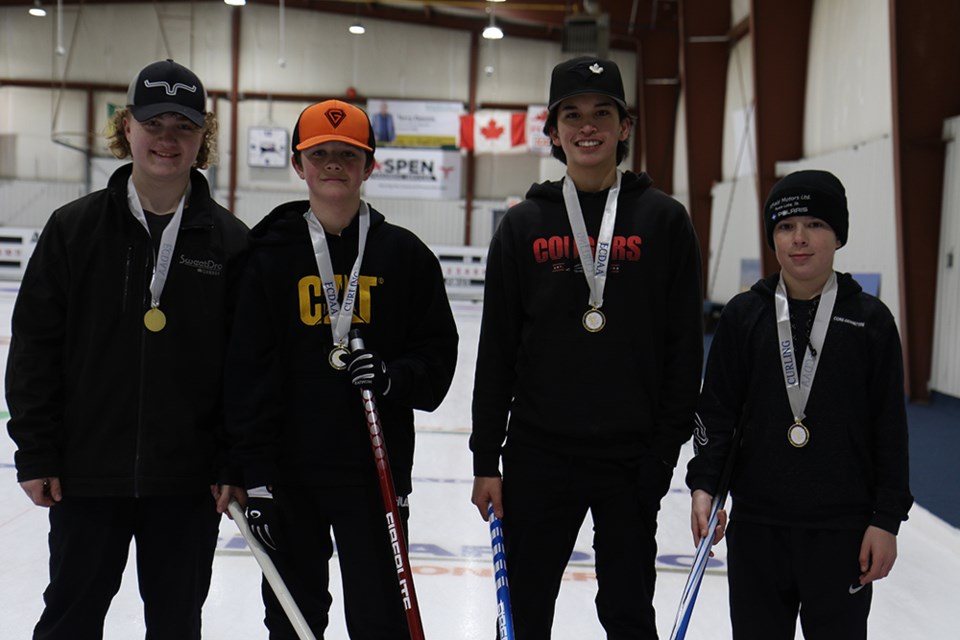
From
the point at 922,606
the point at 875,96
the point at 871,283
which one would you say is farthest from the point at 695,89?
the point at 922,606

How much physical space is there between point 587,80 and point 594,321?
56 cm

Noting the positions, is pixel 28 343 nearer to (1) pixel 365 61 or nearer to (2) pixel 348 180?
(2) pixel 348 180

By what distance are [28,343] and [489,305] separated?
40.7 inches

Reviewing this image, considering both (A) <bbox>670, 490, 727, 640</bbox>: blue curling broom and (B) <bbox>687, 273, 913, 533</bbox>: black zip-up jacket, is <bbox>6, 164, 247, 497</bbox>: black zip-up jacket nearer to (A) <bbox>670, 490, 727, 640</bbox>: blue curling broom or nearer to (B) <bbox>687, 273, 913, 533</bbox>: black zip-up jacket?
(A) <bbox>670, 490, 727, 640</bbox>: blue curling broom

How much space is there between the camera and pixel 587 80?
6.23ft

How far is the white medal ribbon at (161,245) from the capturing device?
1830mm

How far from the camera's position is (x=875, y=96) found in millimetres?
8375

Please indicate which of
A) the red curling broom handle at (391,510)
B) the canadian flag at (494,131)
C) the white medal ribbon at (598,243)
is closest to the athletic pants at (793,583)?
the white medal ribbon at (598,243)

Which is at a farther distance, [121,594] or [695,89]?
[695,89]

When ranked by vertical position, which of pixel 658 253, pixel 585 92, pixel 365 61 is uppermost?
pixel 365 61

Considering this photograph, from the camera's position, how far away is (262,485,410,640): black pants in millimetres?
1883

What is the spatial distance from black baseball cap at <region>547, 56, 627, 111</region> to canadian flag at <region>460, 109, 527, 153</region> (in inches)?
642

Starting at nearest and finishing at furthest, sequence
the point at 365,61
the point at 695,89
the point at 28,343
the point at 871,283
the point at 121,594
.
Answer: the point at 28,343 → the point at 121,594 → the point at 871,283 → the point at 695,89 → the point at 365,61

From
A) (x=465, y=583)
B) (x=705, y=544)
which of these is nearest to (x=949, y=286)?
(x=465, y=583)
